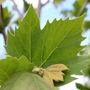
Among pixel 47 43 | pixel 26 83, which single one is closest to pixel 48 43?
pixel 47 43

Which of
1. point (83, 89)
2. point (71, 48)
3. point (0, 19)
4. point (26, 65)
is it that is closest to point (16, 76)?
point (26, 65)

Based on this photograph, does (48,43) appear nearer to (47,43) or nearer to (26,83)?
(47,43)

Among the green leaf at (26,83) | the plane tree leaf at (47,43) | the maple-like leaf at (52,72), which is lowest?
the green leaf at (26,83)

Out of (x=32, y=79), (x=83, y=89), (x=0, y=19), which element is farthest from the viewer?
(x=0, y=19)

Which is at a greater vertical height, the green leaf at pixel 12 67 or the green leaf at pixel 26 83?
Result: the green leaf at pixel 12 67

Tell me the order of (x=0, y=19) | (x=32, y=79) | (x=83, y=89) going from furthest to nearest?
1. (x=0, y=19)
2. (x=83, y=89)
3. (x=32, y=79)

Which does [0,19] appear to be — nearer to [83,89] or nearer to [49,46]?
[83,89]
